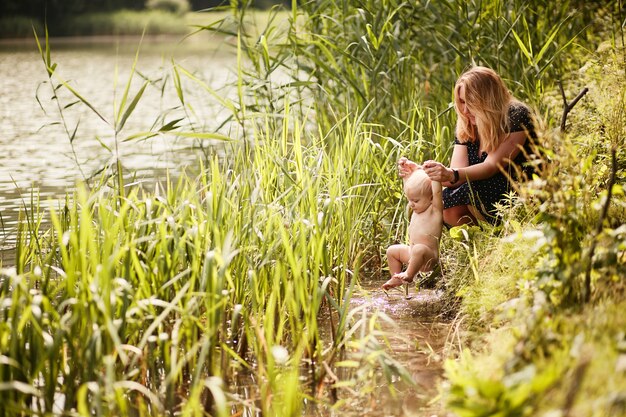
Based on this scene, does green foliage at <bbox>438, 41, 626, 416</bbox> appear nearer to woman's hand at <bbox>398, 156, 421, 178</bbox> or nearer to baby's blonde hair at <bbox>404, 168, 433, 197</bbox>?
baby's blonde hair at <bbox>404, 168, 433, 197</bbox>

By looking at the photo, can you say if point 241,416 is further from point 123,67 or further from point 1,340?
point 123,67

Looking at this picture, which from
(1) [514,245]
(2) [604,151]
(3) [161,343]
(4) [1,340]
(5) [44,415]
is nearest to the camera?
(5) [44,415]

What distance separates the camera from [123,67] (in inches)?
663

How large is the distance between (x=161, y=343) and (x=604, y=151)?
2.05 meters

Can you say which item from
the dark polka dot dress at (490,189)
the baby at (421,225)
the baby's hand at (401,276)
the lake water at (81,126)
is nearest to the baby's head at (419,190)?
the baby at (421,225)

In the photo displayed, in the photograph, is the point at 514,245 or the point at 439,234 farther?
the point at 439,234

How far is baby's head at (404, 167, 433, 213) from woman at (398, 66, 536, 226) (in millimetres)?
50

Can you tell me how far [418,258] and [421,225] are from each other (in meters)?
0.17

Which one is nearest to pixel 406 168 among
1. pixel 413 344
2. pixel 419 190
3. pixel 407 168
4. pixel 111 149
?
pixel 407 168

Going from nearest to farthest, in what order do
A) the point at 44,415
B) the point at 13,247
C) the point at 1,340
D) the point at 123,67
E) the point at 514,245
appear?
the point at 44,415 → the point at 1,340 → the point at 514,245 → the point at 13,247 → the point at 123,67

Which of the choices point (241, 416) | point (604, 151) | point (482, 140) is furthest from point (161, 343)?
point (604, 151)

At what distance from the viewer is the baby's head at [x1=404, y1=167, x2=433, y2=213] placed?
10.9 feet

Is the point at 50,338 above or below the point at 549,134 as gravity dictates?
below

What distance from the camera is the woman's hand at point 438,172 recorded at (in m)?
3.30
